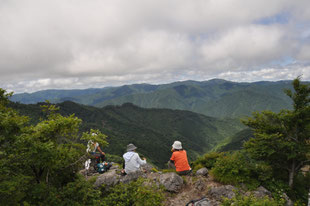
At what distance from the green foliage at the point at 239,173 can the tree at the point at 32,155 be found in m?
7.48

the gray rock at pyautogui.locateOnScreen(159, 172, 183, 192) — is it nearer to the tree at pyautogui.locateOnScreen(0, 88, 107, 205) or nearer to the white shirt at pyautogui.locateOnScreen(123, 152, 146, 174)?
the white shirt at pyautogui.locateOnScreen(123, 152, 146, 174)

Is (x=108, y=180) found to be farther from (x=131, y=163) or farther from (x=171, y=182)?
(x=171, y=182)

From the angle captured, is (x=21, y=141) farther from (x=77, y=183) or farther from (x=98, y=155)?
(x=98, y=155)

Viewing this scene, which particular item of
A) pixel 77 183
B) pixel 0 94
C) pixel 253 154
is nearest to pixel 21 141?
pixel 77 183

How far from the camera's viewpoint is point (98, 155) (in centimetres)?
1273

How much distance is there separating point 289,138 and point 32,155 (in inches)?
573

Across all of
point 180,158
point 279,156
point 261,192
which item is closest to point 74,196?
point 180,158

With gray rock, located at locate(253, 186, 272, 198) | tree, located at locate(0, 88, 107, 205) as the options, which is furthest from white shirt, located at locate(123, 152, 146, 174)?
gray rock, located at locate(253, 186, 272, 198)

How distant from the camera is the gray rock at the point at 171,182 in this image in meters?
9.35

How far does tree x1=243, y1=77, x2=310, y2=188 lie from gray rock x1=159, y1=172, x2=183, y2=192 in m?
5.43

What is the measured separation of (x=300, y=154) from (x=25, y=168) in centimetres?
1546

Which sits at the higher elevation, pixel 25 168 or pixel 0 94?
pixel 0 94

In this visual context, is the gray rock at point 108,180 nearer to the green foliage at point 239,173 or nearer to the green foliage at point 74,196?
the green foliage at point 74,196

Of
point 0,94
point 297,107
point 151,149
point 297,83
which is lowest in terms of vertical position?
point 151,149
